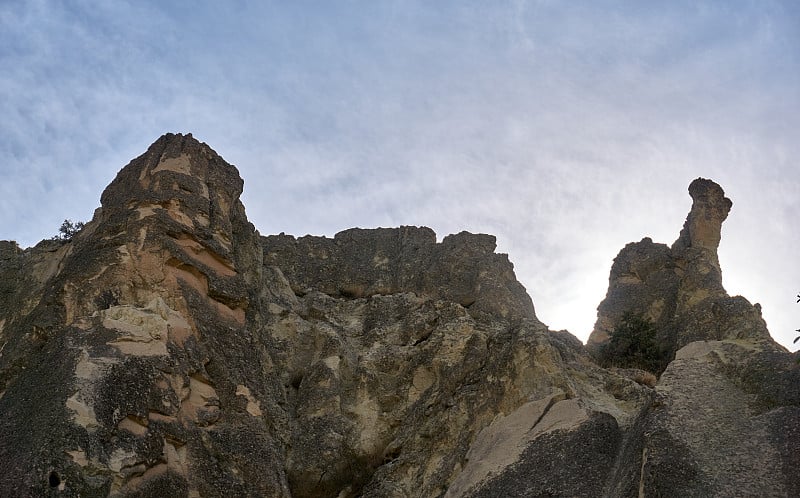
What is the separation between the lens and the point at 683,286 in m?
28.2

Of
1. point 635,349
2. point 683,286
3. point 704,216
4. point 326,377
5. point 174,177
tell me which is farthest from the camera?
point 704,216

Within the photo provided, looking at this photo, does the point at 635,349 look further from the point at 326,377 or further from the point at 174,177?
the point at 174,177

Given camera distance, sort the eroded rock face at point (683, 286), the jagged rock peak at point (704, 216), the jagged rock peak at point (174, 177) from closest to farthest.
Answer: the jagged rock peak at point (174, 177) → the eroded rock face at point (683, 286) → the jagged rock peak at point (704, 216)

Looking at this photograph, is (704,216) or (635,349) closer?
(635,349)

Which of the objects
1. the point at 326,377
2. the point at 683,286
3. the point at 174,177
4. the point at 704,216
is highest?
the point at 704,216

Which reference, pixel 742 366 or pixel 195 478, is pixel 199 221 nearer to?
pixel 195 478

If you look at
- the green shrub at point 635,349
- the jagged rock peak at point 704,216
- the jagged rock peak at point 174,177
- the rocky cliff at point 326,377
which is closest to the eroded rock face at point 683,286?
the jagged rock peak at point 704,216

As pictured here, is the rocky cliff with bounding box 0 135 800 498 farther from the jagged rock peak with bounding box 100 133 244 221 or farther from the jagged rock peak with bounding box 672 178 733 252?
the jagged rock peak with bounding box 672 178 733 252

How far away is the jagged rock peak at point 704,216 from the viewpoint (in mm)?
30422

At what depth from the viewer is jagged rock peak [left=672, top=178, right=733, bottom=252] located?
99.8 feet

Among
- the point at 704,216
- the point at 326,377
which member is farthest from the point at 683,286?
the point at 326,377

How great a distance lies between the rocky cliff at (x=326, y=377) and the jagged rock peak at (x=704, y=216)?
0.81 meters

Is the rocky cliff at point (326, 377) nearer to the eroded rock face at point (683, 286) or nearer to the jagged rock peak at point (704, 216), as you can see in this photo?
the eroded rock face at point (683, 286)

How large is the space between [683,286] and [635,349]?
3200mm
